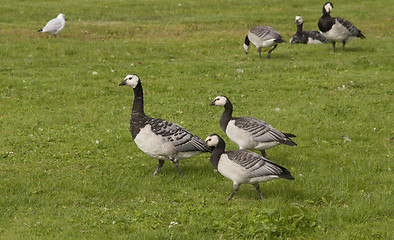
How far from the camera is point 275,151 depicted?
13328 millimetres

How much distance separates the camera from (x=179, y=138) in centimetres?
1124

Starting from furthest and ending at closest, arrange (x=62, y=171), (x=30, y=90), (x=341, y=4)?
(x=341, y=4) < (x=30, y=90) < (x=62, y=171)

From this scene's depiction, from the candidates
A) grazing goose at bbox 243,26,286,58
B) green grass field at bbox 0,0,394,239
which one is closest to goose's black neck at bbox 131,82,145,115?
green grass field at bbox 0,0,394,239

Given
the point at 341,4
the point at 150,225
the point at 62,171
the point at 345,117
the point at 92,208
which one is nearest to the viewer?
the point at 150,225

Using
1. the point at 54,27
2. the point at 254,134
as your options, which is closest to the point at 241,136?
the point at 254,134

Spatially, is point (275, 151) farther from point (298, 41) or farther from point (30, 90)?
point (298, 41)

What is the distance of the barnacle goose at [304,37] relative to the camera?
27.8 m

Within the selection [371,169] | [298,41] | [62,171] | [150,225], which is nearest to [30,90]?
[62,171]

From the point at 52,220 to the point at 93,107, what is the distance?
27.7 feet

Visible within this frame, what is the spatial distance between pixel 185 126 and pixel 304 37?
51.2 feet

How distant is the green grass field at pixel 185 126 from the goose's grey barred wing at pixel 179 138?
78cm

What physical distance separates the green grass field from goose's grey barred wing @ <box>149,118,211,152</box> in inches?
30.6

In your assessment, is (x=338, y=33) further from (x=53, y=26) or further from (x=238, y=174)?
(x=238, y=174)

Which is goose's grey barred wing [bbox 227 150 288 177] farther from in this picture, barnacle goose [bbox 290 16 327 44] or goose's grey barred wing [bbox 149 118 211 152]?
barnacle goose [bbox 290 16 327 44]
